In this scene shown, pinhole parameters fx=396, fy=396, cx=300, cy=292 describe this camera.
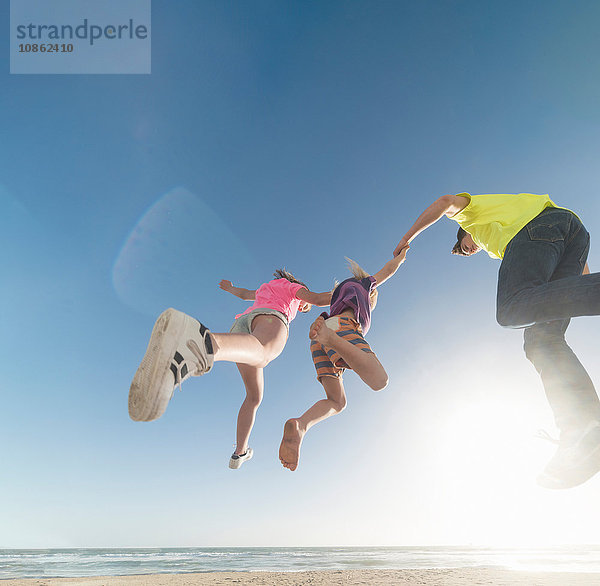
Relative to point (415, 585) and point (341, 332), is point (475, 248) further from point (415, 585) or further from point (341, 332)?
point (415, 585)

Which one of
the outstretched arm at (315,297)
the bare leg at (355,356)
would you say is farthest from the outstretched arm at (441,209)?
the outstretched arm at (315,297)

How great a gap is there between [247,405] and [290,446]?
5.26ft

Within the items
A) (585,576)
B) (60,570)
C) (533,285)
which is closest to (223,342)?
(533,285)

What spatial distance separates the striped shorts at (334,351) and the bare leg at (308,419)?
0.26 feet

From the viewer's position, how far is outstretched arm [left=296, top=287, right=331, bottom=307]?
4.44m

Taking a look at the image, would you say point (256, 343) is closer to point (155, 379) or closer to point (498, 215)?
point (155, 379)

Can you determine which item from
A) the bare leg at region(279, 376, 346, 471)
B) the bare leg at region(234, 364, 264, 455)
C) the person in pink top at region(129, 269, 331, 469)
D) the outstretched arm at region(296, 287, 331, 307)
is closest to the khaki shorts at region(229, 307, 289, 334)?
the person in pink top at region(129, 269, 331, 469)

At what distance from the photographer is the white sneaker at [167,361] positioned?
224cm

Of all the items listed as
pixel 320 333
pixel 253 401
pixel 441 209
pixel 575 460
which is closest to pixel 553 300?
pixel 575 460

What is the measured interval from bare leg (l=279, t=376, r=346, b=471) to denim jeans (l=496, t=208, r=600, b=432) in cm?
172

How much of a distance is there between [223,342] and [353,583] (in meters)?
15.5

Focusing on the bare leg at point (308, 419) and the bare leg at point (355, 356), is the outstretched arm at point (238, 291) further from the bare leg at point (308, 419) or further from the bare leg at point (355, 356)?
the bare leg at point (355, 356)

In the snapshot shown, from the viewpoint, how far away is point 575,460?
224 centimetres

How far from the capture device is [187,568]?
22.4 meters
